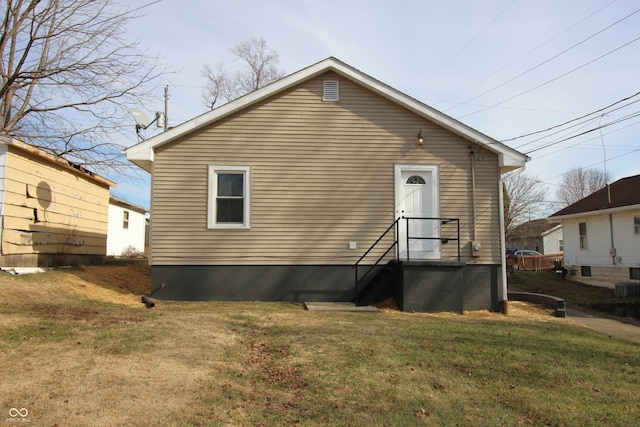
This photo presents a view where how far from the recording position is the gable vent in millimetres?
11206

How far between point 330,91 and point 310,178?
215cm

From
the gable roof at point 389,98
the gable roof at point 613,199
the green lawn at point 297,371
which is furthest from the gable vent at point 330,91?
the gable roof at point 613,199

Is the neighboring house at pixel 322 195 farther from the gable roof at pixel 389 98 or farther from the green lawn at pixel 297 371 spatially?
the green lawn at pixel 297 371

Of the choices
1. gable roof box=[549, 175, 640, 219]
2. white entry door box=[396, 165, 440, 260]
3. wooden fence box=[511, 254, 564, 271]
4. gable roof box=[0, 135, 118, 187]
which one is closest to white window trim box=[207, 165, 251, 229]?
white entry door box=[396, 165, 440, 260]

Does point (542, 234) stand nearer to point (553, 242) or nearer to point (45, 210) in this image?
point (553, 242)

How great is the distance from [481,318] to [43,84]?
49.2 ft

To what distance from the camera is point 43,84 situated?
50.7 ft

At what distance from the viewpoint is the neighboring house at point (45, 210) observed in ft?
33.5

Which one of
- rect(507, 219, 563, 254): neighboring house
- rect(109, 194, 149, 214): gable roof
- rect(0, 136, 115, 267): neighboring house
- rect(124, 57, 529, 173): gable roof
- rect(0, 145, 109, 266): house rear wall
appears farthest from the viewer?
rect(507, 219, 563, 254): neighboring house

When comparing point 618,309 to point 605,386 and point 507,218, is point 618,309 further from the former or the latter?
point 507,218

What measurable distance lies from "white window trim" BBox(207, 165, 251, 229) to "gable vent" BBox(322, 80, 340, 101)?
2498 millimetres

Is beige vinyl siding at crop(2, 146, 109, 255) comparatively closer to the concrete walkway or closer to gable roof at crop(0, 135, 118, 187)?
gable roof at crop(0, 135, 118, 187)

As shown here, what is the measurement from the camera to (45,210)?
1166 cm

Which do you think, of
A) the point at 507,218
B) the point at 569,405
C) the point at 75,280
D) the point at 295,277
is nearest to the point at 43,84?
the point at 75,280
